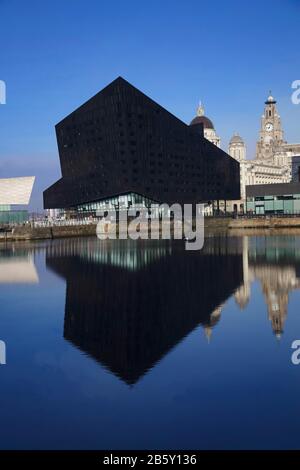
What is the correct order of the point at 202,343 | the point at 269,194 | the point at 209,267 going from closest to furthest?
the point at 202,343
the point at 209,267
the point at 269,194

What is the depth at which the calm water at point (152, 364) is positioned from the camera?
9992mm

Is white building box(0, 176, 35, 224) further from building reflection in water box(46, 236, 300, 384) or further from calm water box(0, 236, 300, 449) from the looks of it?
calm water box(0, 236, 300, 449)

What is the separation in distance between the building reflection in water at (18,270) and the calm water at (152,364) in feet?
8.22

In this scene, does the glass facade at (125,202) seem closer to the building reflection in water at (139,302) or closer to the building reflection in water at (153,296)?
the building reflection in water at (153,296)

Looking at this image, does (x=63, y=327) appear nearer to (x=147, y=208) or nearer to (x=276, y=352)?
(x=276, y=352)

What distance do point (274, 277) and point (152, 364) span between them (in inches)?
643

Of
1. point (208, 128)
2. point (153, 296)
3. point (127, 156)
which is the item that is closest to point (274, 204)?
point (127, 156)

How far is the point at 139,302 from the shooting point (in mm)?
22312

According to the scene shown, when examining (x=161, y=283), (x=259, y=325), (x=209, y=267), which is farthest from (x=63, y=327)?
(x=209, y=267)

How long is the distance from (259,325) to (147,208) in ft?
221

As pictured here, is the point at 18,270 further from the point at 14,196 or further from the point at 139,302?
the point at 14,196

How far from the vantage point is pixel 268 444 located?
934cm

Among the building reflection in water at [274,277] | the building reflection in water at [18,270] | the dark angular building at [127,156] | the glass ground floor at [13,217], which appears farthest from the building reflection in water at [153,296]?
the glass ground floor at [13,217]

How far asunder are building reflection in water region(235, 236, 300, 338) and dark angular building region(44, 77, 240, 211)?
1566 inches
